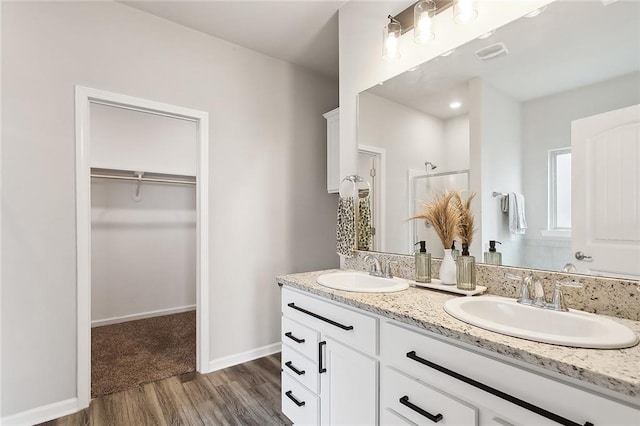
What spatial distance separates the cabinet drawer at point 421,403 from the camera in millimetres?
915

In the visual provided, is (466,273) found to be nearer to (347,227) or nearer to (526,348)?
(526,348)

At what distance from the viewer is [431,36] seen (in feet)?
5.41

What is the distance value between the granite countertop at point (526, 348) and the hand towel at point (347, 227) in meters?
0.74

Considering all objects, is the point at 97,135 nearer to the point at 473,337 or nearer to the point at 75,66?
the point at 75,66

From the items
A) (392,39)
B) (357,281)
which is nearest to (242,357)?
(357,281)

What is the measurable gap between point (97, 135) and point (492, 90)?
367 centimetres

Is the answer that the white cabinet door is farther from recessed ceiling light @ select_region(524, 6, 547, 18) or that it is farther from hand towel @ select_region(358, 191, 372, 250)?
recessed ceiling light @ select_region(524, 6, 547, 18)

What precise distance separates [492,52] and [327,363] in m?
1.61

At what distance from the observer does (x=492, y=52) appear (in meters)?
1.43

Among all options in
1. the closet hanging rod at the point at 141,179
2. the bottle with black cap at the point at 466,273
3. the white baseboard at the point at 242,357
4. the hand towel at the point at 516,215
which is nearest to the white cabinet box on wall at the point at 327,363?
the bottle with black cap at the point at 466,273

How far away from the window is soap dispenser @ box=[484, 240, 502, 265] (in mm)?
237

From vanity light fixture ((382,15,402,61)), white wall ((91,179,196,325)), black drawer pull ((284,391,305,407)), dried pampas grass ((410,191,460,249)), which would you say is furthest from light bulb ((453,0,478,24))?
white wall ((91,179,196,325))

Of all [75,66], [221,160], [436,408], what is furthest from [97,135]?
[436,408]

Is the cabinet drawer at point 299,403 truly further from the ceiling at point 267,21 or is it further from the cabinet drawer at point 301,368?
the ceiling at point 267,21
